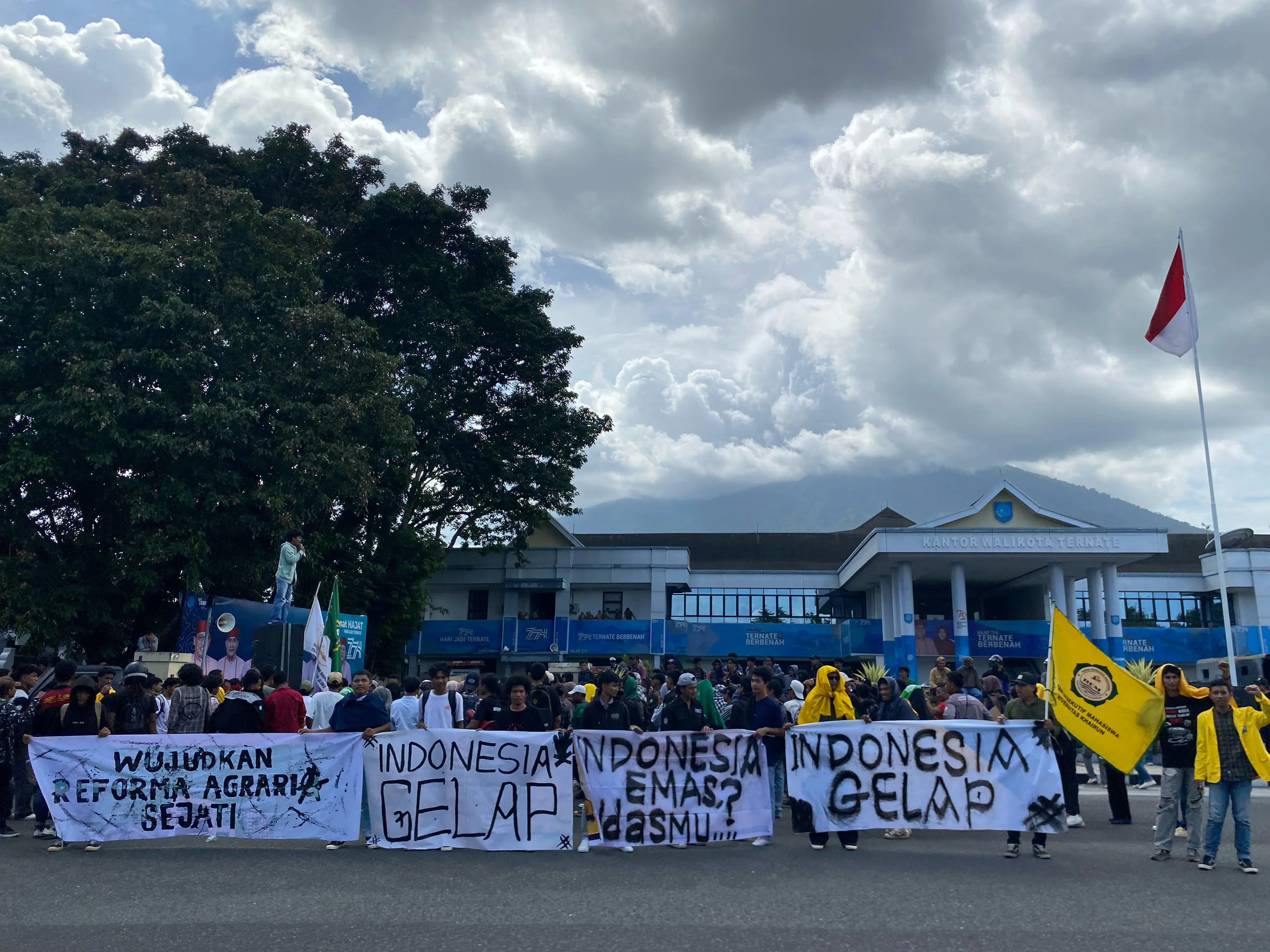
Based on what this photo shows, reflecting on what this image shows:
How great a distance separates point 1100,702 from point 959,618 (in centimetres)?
2782

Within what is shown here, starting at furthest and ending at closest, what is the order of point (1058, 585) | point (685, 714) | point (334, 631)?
1. point (1058, 585)
2. point (334, 631)
3. point (685, 714)

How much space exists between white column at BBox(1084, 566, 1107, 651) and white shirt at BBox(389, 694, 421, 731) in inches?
1277

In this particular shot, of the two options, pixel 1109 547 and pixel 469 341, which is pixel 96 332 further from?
pixel 1109 547

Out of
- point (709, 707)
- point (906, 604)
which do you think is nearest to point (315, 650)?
point (709, 707)

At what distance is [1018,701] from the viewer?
10.6 meters

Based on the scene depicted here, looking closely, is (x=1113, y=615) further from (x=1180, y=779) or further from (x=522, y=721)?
(x=522, y=721)

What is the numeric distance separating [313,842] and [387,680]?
5.48 m

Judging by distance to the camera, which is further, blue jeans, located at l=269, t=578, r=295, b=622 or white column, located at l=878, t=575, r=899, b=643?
white column, located at l=878, t=575, r=899, b=643

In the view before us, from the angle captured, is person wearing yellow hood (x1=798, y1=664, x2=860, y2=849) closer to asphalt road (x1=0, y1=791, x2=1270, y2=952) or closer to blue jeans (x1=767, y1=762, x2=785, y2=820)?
blue jeans (x1=767, y1=762, x2=785, y2=820)

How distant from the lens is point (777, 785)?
10.4 metres

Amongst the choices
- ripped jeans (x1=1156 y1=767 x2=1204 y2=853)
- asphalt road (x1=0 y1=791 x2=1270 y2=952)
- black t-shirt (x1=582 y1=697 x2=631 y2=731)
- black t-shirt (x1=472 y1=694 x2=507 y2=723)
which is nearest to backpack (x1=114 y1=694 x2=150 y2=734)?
asphalt road (x1=0 y1=791 x2=1270 y2=952)

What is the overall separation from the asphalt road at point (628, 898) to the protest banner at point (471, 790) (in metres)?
0.22

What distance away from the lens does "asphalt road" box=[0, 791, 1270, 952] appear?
6000mm

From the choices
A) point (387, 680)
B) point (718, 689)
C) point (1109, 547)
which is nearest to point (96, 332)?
point (387, 680)
